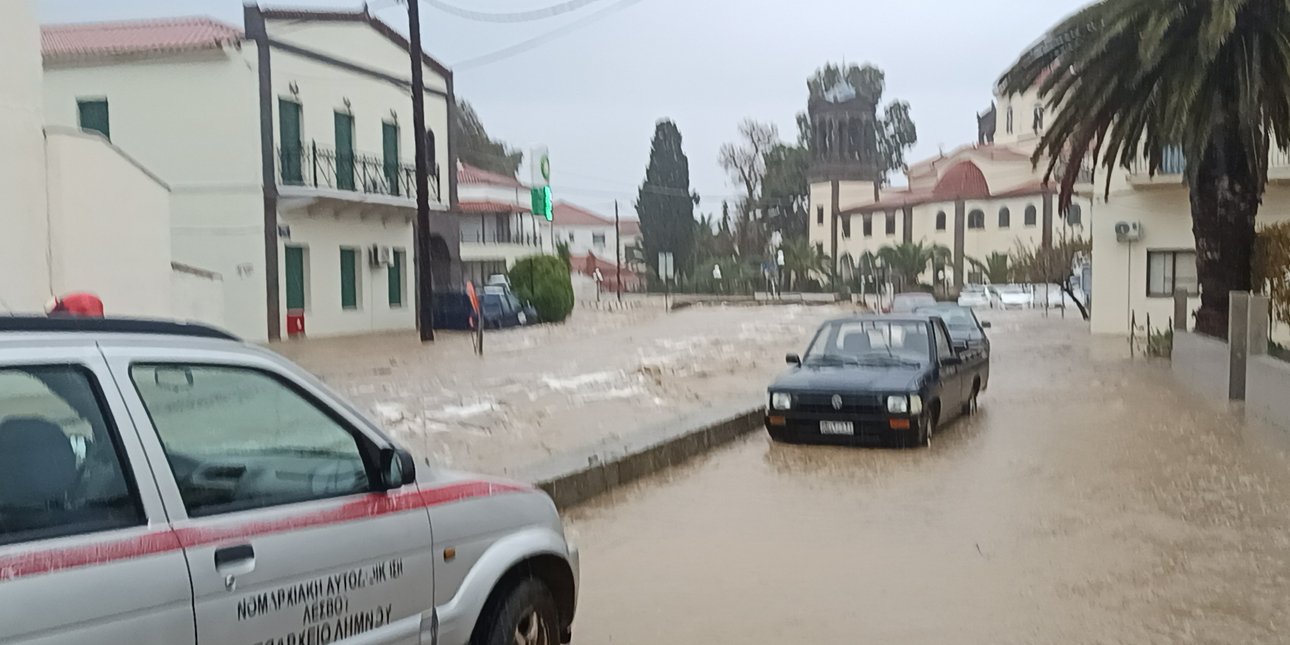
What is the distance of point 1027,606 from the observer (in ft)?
21.4

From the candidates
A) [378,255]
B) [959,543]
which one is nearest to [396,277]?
[378,255]

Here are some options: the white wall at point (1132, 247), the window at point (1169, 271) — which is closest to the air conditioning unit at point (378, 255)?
the white wall at point (1132, 247)

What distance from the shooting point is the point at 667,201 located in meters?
89.2

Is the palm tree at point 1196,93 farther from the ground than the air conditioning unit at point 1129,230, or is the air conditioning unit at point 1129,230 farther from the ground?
the palm tree at point 1196,93

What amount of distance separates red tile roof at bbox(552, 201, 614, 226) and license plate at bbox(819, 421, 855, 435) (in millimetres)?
99257

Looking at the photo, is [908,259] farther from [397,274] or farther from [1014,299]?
[397,274]

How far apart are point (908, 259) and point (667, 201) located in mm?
26600

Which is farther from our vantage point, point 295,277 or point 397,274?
point 397,274

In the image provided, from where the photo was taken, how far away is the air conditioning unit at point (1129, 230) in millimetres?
30312

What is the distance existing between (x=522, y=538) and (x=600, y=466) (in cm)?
526

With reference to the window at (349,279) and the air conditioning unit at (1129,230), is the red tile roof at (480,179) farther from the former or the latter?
the air conditioning unit at (1129,230)

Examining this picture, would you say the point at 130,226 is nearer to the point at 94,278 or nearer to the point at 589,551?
the point at 94,278

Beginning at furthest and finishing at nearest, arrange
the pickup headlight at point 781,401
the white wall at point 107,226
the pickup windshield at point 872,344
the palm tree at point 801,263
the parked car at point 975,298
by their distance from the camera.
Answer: the palm tree at point 801,263
the parked car at point 975,298
the white wall at point 107,226
the pickup windshield at point 872,344
the pickup headlight at point 781,401

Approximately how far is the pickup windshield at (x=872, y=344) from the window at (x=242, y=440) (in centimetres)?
959
